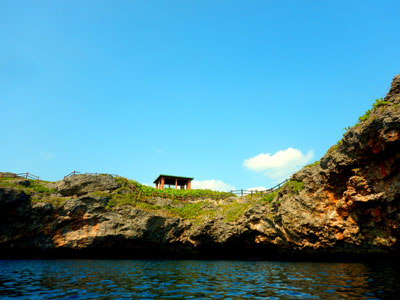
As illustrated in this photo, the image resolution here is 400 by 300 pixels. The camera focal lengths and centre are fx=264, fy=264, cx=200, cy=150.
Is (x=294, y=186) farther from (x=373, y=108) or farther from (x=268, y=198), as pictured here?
(x=373, y=108)

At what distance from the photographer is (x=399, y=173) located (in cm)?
2173

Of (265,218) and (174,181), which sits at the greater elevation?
(174,181)

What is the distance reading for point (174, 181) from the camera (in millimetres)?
52750

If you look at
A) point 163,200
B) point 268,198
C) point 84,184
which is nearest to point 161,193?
point 163,200

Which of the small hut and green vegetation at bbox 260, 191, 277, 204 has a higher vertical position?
the small hut

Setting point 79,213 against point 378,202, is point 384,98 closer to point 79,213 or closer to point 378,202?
point 378,202

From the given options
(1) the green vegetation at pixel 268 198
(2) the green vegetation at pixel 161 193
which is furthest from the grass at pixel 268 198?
(2) the green vegetation at pixel 161 193

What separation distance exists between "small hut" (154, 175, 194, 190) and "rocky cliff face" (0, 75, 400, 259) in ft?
39.4

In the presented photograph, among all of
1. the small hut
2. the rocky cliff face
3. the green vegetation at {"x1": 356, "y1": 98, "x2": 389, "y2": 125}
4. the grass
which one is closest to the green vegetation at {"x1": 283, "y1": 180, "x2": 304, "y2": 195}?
the rocky cliff face

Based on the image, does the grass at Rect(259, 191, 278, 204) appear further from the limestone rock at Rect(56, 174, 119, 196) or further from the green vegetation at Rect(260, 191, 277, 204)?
the limestone rock at Rect(56, 174, 119, 196)

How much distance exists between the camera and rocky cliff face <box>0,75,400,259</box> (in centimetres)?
2255

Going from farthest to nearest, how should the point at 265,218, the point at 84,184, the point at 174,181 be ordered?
the point at 174,181
the point at 84,184
the point at 265,218

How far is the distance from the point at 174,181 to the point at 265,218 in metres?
25.3

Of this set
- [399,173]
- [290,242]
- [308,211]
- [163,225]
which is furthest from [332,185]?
[163,225]
